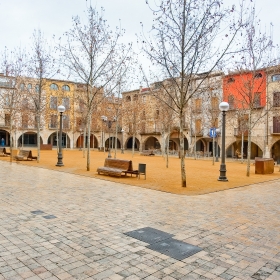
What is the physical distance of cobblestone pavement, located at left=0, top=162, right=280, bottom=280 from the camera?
3.61 metres

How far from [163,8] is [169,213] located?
7.88m

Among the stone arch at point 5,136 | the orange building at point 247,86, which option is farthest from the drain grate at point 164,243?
the stone arch at point 5,136

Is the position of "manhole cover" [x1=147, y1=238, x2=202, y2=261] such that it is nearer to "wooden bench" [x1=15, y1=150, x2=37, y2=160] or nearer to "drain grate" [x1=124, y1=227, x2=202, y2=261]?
"drain grate" [x1=124, y1=227, x2=202, y2=261]

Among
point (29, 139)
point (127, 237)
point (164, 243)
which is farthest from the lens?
point (29, 139)

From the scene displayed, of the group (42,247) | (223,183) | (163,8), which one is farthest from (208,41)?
(42,247)

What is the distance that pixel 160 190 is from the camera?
31.8ft

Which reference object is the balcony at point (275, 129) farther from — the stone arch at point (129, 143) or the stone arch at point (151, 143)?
the stone arch at point (129, 143)

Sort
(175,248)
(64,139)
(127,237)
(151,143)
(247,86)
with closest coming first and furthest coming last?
(175,248)
(127,237)
(247,86)
(151,143)
(64,139)

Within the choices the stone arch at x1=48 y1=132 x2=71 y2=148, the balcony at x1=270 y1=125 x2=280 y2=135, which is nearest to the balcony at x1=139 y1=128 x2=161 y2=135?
the stone arch at x1=48 y1=132 x2=71 y2=148

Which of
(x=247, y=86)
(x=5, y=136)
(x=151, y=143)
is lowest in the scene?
(x=151, y=143)

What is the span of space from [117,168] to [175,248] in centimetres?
887

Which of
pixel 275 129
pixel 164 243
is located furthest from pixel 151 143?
pixel 164 243

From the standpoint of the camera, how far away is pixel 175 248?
14.4 ft

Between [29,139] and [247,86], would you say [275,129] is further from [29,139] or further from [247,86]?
[29,139]
